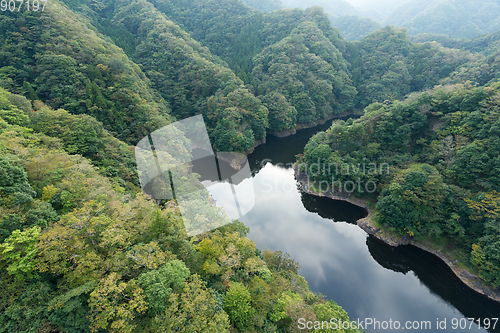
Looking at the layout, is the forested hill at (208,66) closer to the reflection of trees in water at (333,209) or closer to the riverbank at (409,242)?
the reflection of trees in water at (333,209)

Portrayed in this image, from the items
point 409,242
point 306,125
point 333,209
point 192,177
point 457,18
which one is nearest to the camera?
point 409,242

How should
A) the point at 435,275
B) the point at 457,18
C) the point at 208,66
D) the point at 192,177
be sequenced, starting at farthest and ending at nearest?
the point at 457,18 → the point at 208,66 → the point at 192,177 → the point at 435,275

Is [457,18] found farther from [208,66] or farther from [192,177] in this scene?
[192,177]

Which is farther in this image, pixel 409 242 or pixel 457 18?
pixel 457 18

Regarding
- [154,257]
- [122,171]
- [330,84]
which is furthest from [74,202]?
[330,84]

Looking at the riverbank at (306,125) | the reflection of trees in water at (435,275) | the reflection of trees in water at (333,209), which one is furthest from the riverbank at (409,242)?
the riverbank at (306,125)

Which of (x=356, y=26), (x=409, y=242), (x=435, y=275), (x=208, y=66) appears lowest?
(x=435, y=275)

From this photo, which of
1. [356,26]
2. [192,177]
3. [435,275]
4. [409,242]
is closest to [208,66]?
[192,177]

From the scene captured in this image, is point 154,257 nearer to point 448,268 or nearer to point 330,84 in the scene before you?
point 448,268
